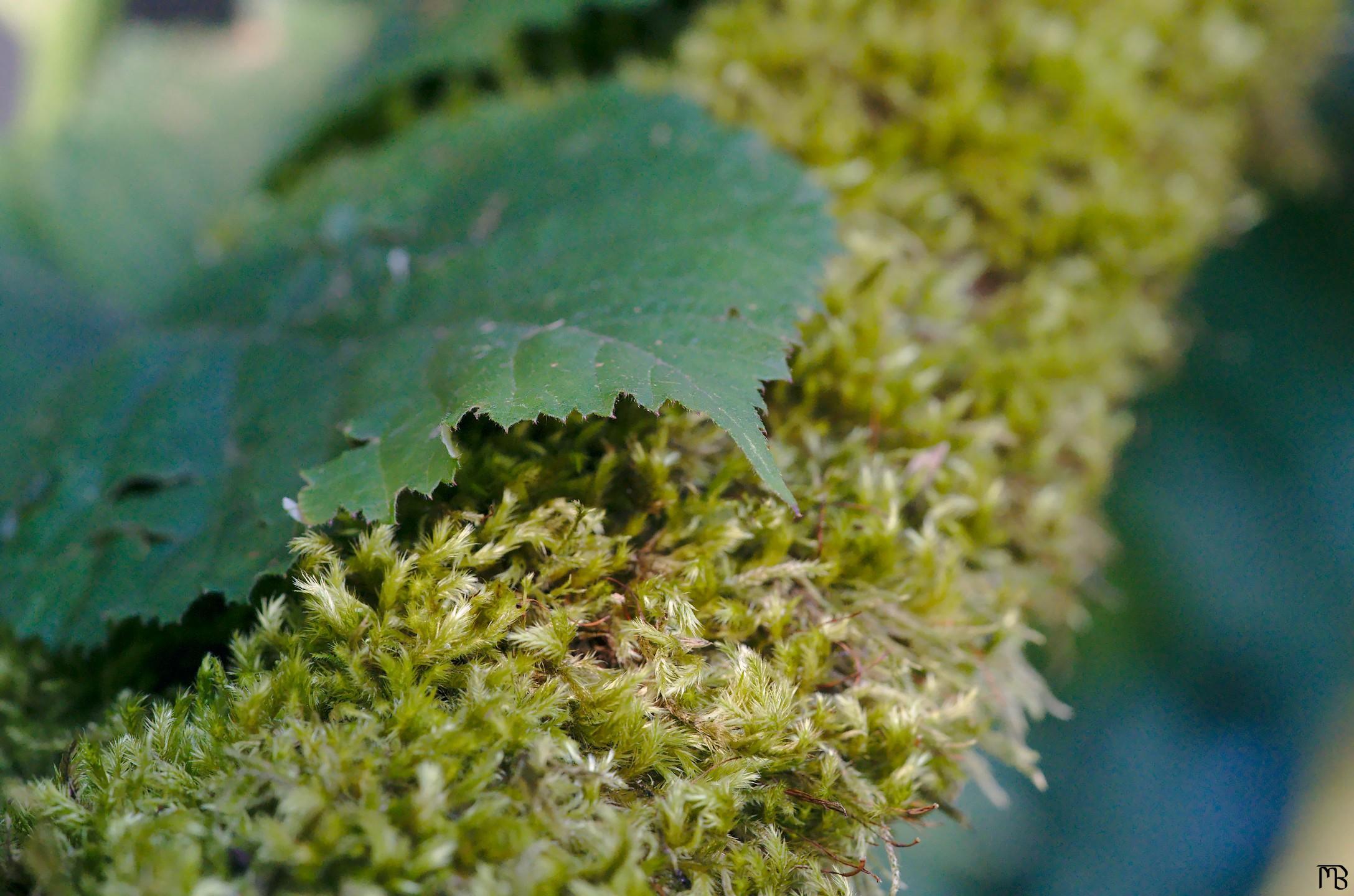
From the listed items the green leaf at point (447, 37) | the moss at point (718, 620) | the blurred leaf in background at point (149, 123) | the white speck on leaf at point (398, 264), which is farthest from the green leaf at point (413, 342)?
the blurred leaf in background at point (149, 123)

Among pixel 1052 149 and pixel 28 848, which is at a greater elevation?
pixel 1052 149

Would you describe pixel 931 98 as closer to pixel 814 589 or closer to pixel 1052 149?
pixel 1052 149

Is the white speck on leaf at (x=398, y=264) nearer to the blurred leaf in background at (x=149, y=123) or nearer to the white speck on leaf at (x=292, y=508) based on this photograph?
the white speck on leaf at (x=292, y=508)

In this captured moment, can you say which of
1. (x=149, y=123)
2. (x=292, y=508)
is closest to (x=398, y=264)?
(x=292, y=508)

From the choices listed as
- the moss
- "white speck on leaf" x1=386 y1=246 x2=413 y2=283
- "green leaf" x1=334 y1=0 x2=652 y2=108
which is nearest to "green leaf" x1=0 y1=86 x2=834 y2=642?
"white speck on leaf" x1=386 y1=246 x2=413 y2=283

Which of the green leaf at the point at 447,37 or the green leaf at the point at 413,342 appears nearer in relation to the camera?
the green leaf at the point at 413,342

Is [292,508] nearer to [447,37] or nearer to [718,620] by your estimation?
[718,620]

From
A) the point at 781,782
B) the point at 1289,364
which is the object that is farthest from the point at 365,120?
the point at 1289,364
